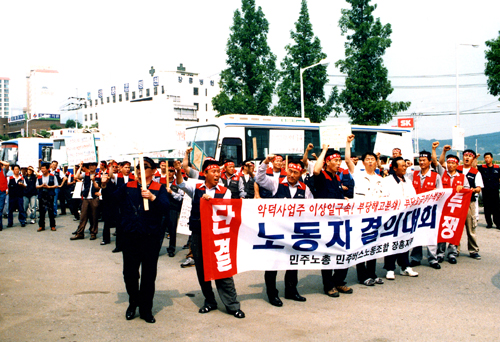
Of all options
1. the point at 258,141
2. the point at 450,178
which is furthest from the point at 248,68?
the point at 450,178

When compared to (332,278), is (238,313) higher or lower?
lower

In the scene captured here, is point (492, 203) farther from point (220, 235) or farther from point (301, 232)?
point (220, 235)

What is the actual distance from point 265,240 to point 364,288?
1.87 metres

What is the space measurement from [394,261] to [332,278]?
4.49 ft

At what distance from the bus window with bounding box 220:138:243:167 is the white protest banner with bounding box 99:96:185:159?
956 centimetres

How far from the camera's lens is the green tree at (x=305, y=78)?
26344mm

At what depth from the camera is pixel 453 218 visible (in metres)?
7.96

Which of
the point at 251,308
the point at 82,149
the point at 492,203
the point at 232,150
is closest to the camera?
the point at 251,308

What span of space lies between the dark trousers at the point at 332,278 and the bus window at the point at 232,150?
9.35m

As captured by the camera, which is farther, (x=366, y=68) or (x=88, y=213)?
(x=366, y=68)

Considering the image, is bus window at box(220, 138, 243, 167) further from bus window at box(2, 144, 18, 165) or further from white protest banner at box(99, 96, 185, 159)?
bus window at box(2, 144, 18, 165)

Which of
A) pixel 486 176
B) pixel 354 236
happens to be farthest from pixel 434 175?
pixel 486 176

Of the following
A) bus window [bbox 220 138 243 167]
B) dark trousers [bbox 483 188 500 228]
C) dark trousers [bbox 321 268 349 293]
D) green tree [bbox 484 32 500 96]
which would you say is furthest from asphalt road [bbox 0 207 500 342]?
green tree [bbox 484 32 500 96]

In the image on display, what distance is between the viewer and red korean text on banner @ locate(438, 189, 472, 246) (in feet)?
25.9
